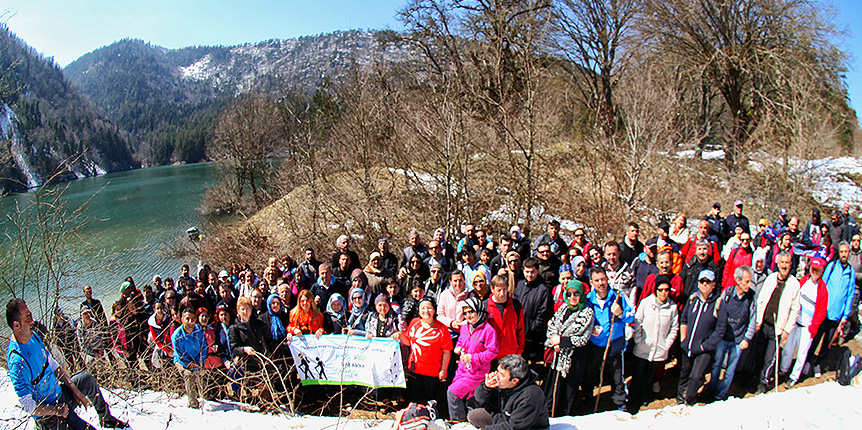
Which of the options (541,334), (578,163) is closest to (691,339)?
(541,334)

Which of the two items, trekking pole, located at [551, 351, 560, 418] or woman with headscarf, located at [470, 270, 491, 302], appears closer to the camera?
trekking pole, located at [551, 351, 560, 418]

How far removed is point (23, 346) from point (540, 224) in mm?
10943

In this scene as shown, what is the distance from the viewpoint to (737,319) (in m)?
4.70

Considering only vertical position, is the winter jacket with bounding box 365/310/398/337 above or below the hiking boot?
above

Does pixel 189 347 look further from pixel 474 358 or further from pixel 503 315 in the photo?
pixel 503 315

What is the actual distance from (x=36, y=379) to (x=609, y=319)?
549 cm

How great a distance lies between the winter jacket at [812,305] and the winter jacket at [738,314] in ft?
2.69

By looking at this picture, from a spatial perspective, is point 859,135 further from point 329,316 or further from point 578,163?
point 329,316

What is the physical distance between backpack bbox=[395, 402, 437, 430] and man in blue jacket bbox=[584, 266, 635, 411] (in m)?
2.01

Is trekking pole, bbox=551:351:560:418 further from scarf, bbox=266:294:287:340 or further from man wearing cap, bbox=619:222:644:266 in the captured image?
scarf, bbox=266:294:287:340

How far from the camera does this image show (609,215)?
12617mm

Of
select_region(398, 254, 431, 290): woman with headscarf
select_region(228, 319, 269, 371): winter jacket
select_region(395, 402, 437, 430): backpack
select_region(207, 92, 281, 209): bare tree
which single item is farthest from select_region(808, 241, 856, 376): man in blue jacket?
select_region(207, 92, 281, 209): bare tree

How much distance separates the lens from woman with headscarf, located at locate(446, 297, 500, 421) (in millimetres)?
4496

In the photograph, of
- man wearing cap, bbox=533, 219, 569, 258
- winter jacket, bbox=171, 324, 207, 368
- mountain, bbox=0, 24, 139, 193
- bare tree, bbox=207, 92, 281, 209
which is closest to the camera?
winter jacket, bbox=171, 324, 207, 368
